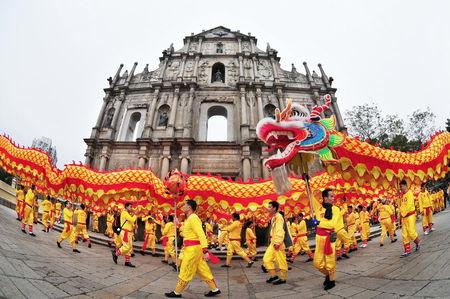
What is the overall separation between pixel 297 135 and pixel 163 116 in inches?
628

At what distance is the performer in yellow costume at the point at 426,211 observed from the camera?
7844mm

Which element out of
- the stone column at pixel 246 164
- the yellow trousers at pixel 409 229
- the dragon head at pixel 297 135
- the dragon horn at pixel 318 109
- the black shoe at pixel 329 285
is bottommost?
the black shoe at pixel 329 285

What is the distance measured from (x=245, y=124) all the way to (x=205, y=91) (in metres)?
4.97

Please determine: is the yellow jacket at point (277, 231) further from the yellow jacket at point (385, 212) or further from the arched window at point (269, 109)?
the arched window at point (269, 109)

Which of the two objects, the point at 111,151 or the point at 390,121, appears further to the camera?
the point at 390,121

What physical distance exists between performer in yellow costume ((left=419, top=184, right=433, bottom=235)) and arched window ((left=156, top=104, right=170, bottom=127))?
613 inches

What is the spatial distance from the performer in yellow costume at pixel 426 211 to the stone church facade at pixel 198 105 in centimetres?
833

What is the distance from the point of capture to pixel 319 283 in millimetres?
4512

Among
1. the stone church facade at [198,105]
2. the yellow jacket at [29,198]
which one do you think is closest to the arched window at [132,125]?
the stone church facade at [198,105]

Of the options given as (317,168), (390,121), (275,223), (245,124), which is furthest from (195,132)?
(390,121)

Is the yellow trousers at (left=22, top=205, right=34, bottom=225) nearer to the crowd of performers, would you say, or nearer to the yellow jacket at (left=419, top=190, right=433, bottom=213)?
the crowd of performers

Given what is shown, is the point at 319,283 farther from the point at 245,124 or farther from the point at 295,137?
the point at 245,124

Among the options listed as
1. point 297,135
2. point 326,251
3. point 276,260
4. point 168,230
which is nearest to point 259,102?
point 168,230

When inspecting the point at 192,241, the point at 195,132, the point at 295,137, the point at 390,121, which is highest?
the point at 390,121
